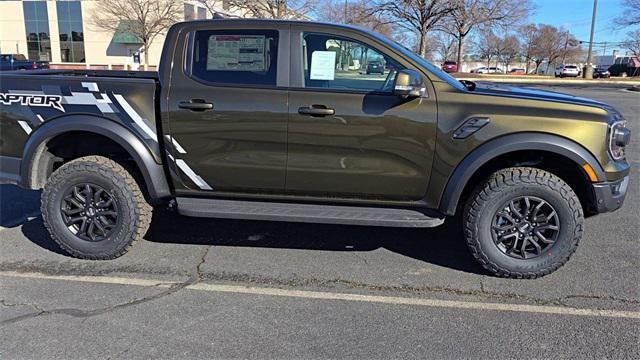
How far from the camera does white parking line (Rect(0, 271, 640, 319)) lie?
3.45m

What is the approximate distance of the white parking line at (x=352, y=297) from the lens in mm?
3453

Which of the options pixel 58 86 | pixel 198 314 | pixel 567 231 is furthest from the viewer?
pixel 58 86

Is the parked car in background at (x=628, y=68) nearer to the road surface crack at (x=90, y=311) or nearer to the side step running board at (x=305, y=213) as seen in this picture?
the side step running board at (x=305, y=213)

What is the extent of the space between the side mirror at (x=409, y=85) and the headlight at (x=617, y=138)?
1420 millimetres

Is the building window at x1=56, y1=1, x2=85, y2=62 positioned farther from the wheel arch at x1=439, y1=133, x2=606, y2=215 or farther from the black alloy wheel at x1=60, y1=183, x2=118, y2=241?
the wheel arch at x1=439, y1=133, x2=606, y2=215

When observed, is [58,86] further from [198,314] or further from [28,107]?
[198,314]

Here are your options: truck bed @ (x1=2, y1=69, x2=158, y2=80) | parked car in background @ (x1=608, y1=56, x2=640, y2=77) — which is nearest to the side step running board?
truck bed @ (x1=2, y1=69, x2=158, y2=80)

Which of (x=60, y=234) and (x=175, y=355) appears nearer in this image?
(x=175, y=355)

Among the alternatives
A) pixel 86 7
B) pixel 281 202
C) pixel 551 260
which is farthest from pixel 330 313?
pixel 86 7

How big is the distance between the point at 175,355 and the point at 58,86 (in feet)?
8.12

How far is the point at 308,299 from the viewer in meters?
3.62

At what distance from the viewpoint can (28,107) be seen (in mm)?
4152

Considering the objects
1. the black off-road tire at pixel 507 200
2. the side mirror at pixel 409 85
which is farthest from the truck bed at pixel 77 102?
the black off-road tire at pixel 507 200

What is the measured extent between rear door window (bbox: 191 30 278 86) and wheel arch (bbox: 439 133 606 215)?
162cm
